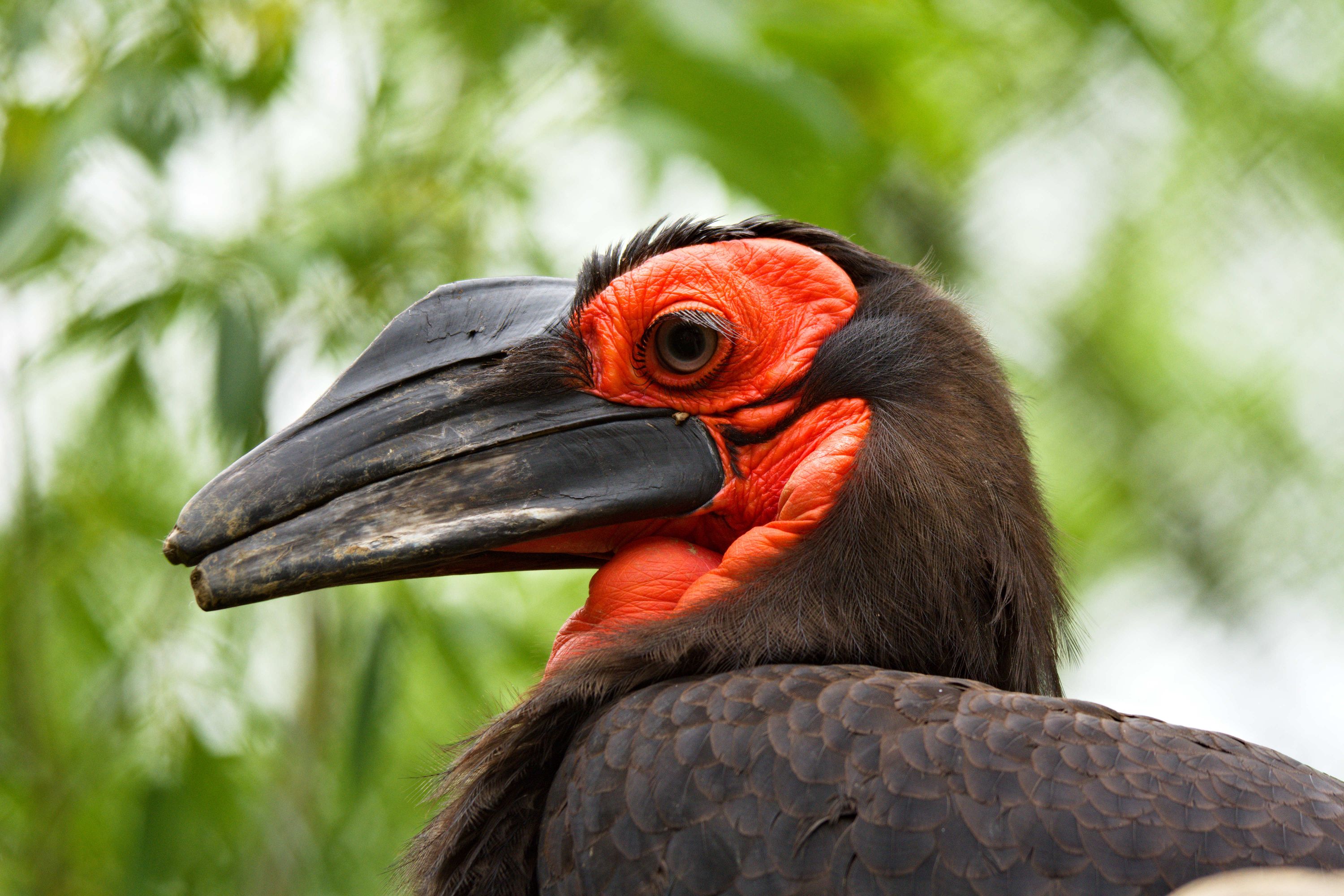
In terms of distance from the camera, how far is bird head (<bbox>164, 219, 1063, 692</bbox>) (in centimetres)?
191

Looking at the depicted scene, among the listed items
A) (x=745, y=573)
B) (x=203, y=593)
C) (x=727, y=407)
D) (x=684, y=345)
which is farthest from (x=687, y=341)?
(x=203, y=593)

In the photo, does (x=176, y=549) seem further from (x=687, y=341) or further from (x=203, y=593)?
(x=687, y=341)

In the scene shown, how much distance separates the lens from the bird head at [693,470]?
1.91 m

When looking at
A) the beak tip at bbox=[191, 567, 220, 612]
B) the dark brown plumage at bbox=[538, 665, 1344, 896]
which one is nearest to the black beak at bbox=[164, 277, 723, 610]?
the beak tip at bbox=[191, 567, 220, 612]

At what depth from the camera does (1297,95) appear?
17.8 feet

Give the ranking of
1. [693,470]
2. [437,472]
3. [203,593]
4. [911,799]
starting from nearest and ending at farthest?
[911,799] → [203,593] → [437,472] → [693,470]

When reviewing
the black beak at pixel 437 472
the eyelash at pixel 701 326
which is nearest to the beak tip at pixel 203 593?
the black beak at pixel 437 472

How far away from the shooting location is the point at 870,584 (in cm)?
193

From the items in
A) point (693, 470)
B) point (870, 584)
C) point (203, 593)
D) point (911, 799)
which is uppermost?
point (203, 593)

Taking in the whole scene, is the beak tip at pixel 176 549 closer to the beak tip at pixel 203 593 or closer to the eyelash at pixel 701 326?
the beak tip at pixel 203 593

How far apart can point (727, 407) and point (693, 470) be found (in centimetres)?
12

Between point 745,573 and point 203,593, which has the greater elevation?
point 203,593

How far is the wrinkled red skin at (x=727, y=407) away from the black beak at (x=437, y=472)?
0.15 feet

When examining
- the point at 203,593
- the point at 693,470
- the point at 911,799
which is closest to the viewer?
the point at 911,799
